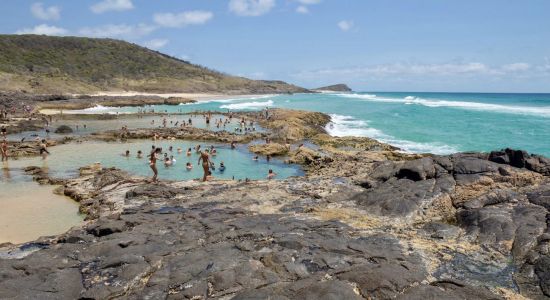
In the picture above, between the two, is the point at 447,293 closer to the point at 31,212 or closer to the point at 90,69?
the point at 31,212

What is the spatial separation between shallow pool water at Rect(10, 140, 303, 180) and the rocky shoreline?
5979 mm

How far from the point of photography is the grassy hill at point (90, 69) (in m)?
97.1

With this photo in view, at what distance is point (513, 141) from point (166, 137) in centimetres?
3515

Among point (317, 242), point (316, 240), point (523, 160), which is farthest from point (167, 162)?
point (523, 160)

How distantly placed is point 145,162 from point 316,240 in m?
20.8

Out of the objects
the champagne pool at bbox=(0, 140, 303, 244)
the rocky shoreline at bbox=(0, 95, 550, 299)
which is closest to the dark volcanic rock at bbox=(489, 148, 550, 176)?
the rocky shoreline at bbox=(0, 95, 550, 299)

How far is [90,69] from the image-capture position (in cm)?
11875

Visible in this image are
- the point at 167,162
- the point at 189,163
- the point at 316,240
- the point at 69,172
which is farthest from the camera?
the point at 167,162

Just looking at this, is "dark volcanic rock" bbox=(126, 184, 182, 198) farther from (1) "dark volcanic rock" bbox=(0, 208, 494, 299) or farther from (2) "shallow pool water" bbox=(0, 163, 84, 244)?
(1) "dark volcanic rock" bbox=(0, 208, 494, 299)

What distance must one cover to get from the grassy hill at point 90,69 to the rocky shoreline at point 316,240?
8564cm

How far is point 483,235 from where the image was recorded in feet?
41.3

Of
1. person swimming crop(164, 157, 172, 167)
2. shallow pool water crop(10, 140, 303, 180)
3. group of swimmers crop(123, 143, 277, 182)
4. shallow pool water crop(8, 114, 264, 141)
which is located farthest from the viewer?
shallow pool water crop(8, 114, 264, 141)

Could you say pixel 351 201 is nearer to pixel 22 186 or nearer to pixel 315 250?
pixel 315 250

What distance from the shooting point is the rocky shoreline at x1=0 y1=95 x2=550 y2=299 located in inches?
362
